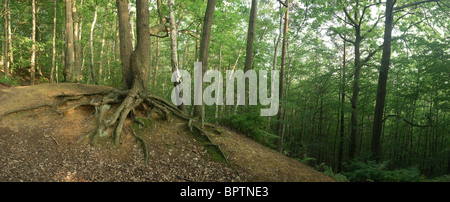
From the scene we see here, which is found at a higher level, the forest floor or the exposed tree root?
the exposed tree root

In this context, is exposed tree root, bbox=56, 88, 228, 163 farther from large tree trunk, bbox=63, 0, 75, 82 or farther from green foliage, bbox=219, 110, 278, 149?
large tree trunk, bbox=63, 0, 75, 82

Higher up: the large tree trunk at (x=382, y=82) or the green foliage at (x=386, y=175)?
Answer: the large tree trunk at (x=382, y=82)

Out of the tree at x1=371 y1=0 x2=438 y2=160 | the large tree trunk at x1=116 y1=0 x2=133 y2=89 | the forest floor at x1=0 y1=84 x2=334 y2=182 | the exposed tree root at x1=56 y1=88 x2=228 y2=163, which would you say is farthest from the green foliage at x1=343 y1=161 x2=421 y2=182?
the large tree trunk at x1=116 y1=0 x2=133 y2=89

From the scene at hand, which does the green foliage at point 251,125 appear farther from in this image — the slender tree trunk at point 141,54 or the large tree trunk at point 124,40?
the large tree trunk at point 124,40

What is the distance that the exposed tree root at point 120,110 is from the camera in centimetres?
552

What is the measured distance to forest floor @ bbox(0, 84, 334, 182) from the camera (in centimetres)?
446

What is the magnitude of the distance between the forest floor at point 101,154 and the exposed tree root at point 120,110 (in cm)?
16

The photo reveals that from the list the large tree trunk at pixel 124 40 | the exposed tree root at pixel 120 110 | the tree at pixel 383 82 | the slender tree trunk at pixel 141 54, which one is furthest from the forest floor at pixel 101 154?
the tree at pixel 383 82

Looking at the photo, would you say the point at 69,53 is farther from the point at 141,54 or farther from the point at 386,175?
the point at 386,175

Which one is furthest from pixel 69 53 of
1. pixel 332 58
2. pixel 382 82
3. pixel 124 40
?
pixel 332 58

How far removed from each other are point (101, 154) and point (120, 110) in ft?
4.49

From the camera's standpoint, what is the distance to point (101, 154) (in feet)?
16.4

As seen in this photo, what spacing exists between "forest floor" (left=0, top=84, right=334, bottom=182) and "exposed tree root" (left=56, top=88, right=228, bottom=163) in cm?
16
